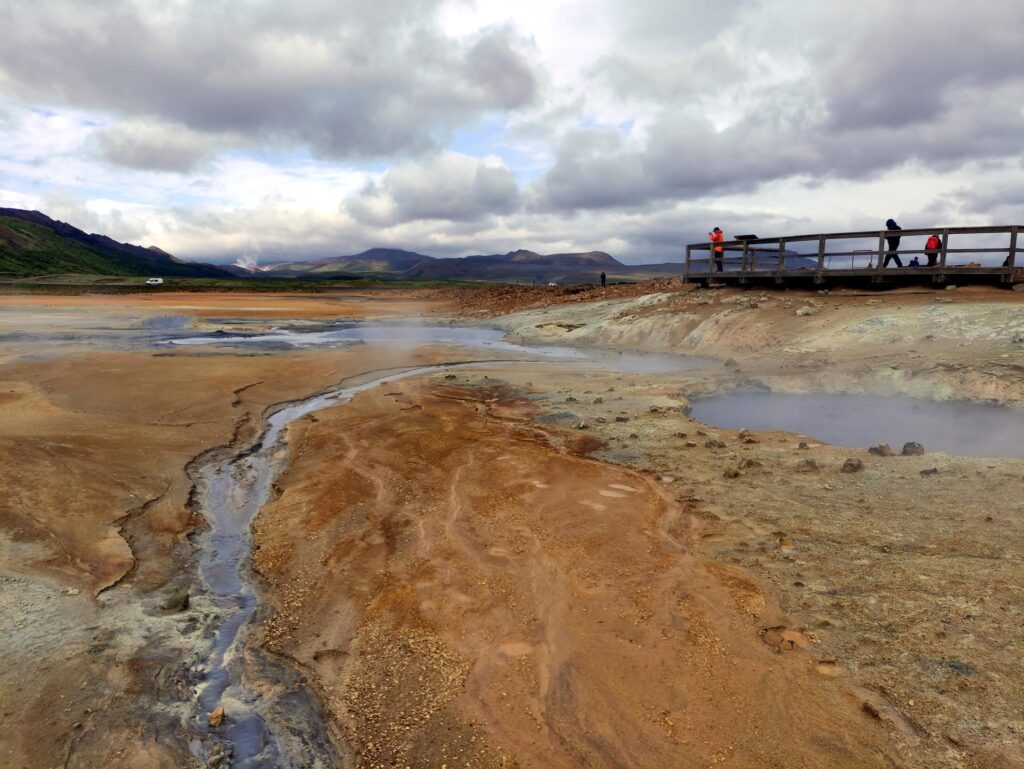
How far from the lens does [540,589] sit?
5.57 meters

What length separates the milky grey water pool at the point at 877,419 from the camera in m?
9.97

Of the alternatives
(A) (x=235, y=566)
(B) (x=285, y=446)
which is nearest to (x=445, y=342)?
Answer: (B) (x=285, y=446)

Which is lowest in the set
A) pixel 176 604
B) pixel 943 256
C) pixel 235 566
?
pixel 235 566

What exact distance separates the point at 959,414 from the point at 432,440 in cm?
966

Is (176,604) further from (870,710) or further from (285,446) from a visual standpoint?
(870,710)

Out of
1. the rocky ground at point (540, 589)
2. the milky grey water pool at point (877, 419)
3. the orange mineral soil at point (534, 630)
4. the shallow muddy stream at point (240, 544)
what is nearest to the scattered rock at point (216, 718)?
the shallow muddy stream at point (240, 544)

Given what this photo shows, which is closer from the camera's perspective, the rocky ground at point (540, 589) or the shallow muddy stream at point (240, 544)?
the rocky ground at point (540, 589)

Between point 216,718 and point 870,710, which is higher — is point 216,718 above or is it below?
below

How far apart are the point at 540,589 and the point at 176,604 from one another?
3178 millimetres

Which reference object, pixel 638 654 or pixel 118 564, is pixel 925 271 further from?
pixel 118 564

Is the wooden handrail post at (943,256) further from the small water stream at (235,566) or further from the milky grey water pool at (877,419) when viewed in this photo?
the small water stream at (235,566)

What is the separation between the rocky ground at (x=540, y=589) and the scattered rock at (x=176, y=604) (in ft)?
0.08

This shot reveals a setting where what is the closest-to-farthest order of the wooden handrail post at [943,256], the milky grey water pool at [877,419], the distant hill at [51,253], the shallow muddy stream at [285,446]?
the shallow muddy stream at [285,446], the milky grey water pool at [877,419], the wooden handrail post at [943,256], the distant hill at [51,253]

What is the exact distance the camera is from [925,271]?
1836cm
